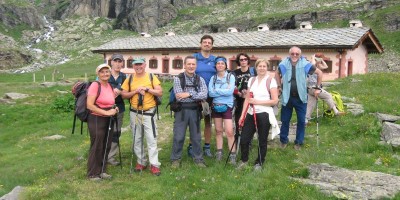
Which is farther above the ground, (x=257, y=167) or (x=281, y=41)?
(x=281, y=41)

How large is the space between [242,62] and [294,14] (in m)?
53.4

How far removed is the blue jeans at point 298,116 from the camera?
27.6 feet

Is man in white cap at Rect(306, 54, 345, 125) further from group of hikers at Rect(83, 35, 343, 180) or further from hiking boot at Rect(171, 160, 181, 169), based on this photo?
hiking boot at Rect(171, 160, 181, 169)

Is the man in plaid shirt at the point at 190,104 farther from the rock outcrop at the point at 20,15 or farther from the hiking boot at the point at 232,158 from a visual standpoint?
the rock outcrop at the point at 20,15

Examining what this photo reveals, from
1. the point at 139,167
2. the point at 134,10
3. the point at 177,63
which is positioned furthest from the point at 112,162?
the point at 134,10

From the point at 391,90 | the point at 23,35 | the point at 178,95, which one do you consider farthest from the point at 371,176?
the point at 23,35

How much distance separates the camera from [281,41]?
2769 centimetres

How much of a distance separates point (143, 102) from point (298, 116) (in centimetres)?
364

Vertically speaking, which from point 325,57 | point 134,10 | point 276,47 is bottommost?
point 325,57

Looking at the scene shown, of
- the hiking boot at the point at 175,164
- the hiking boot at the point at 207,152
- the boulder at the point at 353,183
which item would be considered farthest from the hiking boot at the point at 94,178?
the boulder at the point at 353,183

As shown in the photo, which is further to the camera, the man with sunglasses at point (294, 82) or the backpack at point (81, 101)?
the man with sunglasses at point (294, 82)

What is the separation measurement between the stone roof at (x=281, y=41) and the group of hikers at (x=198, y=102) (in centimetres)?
1820

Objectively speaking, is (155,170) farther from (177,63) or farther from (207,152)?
(177,63)

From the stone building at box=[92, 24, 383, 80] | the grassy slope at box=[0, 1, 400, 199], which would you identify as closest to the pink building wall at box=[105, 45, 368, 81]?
the stone building at box=[92, 24, 383, 80]
